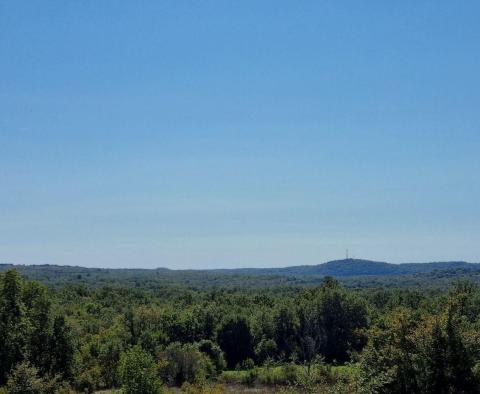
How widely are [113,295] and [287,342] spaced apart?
45.6 metres

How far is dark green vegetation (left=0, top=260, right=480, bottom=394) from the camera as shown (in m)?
28.5

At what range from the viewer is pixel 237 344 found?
78625 millimetres

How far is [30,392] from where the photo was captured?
121 feet

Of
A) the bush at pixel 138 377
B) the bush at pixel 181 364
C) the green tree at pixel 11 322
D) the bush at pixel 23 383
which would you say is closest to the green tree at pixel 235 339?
the bush at pixel 181 364

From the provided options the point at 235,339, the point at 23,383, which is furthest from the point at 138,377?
the point at 235,339

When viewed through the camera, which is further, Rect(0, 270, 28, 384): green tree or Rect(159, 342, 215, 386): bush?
Rect(159, 342, 215, 386): bush

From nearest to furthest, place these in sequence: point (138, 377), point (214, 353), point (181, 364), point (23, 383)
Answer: point (138, 377), point (23, 383), point (181, 364), point (214, 353)

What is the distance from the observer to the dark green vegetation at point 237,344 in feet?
93.4

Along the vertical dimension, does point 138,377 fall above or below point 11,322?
below

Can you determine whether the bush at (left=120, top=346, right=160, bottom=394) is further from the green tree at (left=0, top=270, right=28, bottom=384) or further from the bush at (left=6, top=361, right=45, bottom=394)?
the green tree at (left=0, top=270, right=28, bottom=384)

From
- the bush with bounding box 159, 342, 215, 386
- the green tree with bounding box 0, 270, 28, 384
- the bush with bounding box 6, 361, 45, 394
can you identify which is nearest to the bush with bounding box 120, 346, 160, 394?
the bush with bounding box 6, 361, 45, 394

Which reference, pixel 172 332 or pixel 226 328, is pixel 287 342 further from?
pixel 172 332

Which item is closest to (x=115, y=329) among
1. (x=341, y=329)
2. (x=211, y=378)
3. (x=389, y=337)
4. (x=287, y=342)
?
(x=211, y=378)

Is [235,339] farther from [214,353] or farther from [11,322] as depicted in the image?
[11,322]
